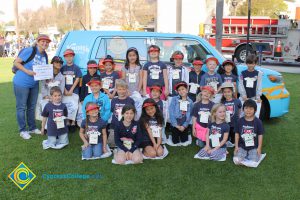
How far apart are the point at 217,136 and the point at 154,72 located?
140 centimetres

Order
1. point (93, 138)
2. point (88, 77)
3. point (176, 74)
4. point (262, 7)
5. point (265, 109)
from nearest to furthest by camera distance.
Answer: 1. point (93, 138)
2. point (176, 74)
3. point (88, 77)
4. point (265, 109)
5. point (262, 7)

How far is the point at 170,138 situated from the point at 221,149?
0.99 metres

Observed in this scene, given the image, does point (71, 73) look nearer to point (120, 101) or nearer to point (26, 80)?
point (26, 80)

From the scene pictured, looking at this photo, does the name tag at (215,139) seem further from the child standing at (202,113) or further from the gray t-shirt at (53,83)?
the gray t-shirt at (53,83)

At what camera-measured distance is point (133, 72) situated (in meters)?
5.44

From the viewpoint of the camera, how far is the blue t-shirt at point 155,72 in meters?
5.39

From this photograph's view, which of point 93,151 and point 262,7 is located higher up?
point 262,7

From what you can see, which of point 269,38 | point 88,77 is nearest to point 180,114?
Result: point 88,77

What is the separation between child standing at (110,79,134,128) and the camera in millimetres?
5023

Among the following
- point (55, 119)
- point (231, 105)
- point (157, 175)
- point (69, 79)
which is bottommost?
point (157, 175)

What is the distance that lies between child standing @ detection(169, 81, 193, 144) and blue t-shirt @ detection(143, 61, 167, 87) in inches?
11.7

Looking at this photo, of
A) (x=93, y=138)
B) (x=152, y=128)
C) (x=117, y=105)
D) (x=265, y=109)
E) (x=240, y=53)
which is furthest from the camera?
(x=240, y=53)

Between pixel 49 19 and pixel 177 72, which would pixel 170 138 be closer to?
pixel 177 72

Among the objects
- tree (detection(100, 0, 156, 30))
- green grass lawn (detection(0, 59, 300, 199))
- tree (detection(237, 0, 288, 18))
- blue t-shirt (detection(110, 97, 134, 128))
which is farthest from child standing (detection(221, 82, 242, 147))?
tree (detection(237, 0, 288, 18))
